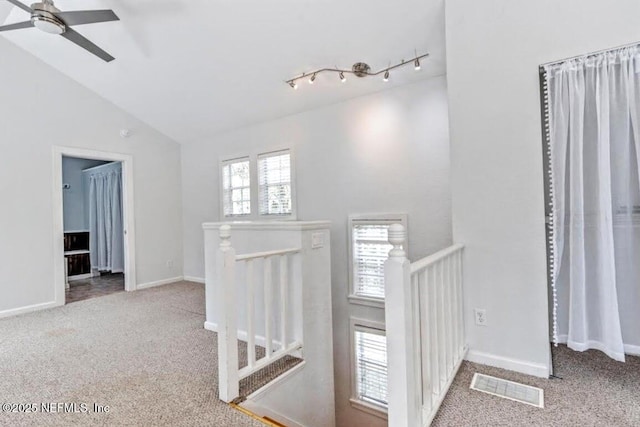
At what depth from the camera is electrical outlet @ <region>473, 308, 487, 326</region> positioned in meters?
2.22

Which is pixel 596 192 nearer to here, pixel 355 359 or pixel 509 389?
pixel 509 389

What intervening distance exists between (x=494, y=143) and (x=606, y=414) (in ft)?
5.34

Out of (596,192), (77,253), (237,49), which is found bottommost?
(77,253)

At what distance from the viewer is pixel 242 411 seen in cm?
185

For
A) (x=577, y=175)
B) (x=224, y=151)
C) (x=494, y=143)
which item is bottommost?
(x=577, y=175)

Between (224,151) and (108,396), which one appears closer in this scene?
(108,396)

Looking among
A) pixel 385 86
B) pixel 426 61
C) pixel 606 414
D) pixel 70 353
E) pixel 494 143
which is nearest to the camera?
pixel 606 414

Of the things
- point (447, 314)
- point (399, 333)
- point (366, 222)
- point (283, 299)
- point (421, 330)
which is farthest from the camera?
point (366, 222)

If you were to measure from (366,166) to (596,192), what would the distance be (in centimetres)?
236

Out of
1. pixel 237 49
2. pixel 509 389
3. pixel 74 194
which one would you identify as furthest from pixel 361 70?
pixel 74 194

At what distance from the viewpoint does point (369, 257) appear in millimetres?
3984

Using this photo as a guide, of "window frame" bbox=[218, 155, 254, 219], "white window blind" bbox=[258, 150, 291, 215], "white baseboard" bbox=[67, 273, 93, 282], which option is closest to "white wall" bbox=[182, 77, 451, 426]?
"white window blind" bbox=[258, 150, 291, 215]

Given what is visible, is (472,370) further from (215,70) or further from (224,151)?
(224,151)

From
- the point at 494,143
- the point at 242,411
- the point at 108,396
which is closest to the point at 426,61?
the point at 494,143
